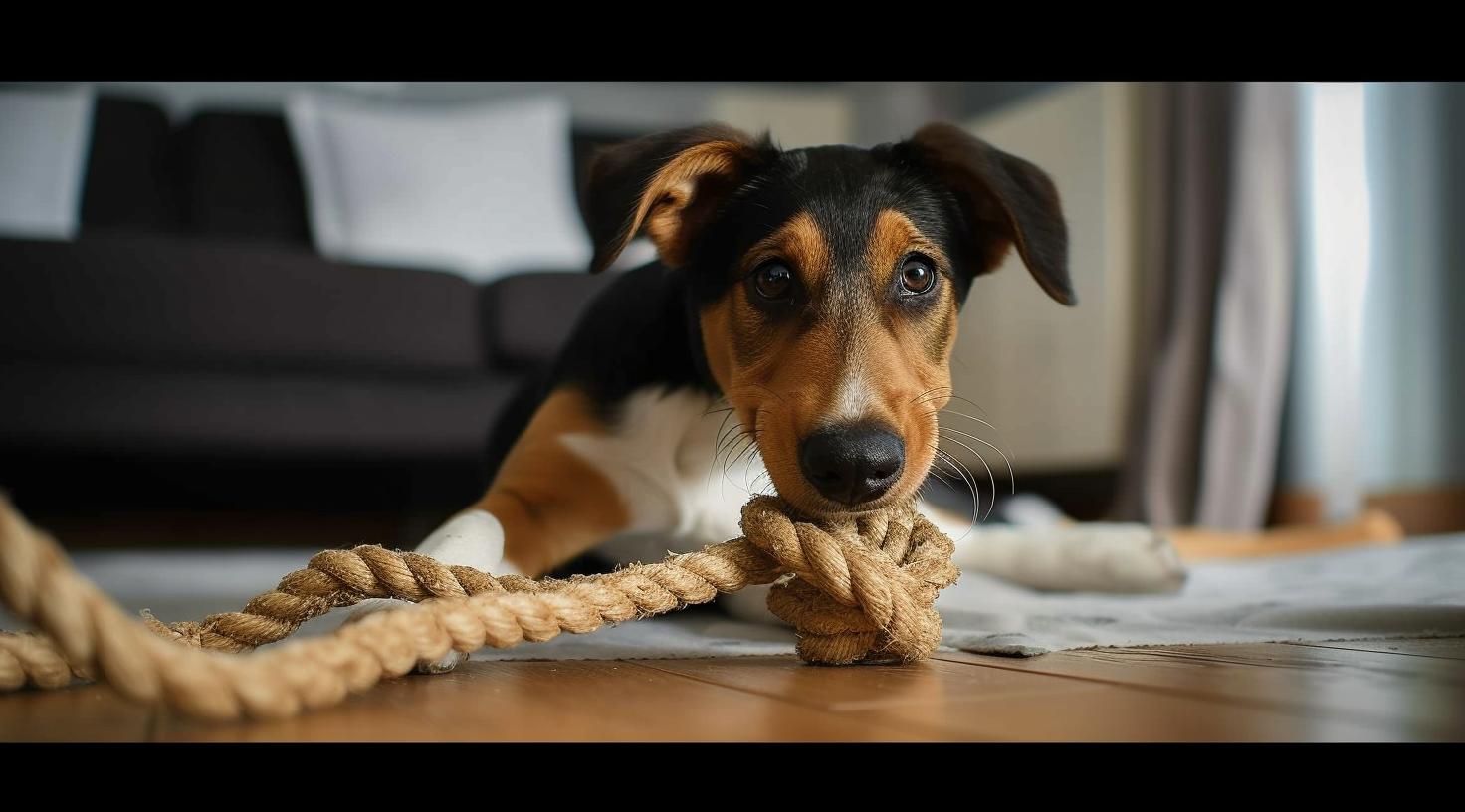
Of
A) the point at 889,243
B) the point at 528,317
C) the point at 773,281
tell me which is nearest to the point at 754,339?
the point at 773,281

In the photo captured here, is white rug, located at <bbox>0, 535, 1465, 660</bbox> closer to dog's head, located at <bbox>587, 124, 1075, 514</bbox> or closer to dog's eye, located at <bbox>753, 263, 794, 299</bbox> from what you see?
dog's head, located at <bbox>587, 124, 1075, 514</bbox>

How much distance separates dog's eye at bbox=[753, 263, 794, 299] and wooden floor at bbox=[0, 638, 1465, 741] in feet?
1.53

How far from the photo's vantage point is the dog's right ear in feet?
4.43

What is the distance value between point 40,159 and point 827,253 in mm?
3657

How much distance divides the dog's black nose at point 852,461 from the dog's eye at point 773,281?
317 millimetres

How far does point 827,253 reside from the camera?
132cm

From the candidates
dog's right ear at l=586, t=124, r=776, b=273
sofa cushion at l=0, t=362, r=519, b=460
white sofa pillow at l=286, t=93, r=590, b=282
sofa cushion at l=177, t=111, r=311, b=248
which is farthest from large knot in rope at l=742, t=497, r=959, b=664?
sofa cushion at l=177, t=111, r=311, b=248

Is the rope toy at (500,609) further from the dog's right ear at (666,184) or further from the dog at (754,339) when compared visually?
the dog's right ear at (666,184)

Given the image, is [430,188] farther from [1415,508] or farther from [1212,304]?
[1415,508]

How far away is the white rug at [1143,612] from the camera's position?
1.23m

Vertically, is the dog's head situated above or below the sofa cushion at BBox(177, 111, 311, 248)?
below

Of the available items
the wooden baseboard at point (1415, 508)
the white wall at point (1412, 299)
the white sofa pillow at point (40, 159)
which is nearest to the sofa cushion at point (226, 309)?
the white sofa pillow at point (40, 159)

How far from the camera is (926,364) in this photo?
1310 millimetres
